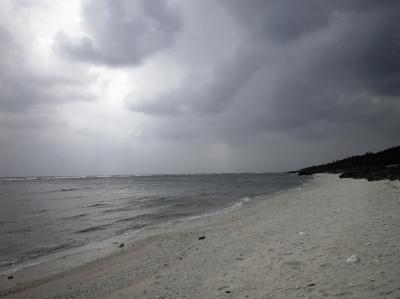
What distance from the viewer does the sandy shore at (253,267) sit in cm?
521

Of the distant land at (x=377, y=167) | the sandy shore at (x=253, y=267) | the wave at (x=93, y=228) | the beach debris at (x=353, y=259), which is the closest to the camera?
the sandy shore at (x=253, y=267)

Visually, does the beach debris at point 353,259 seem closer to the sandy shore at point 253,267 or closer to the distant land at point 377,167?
the sandy shore at point 253,267

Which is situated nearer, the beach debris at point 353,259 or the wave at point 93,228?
the beach debris at point 353,259

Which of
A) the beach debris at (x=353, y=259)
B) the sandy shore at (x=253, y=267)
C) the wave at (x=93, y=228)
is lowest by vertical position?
the wave at (x=93, y=228)

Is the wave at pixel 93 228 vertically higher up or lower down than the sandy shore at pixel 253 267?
lower down

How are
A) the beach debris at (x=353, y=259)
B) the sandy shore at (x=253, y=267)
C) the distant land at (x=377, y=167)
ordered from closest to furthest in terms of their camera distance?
the sandy shore at (x=253, y=267), the beach debris at (x=353, y=259), the distant land at (x=377, y=167)

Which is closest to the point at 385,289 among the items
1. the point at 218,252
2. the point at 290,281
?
the point at 290,281

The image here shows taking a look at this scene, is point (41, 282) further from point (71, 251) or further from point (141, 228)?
point (141, 228)

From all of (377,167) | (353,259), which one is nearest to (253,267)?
(353,259)

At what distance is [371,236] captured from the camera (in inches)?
300

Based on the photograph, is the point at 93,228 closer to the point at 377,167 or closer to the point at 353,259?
the point at 353,259

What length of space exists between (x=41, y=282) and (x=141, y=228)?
8.26 m

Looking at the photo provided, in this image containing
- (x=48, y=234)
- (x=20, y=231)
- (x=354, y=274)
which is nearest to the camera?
(x=354, y=274)

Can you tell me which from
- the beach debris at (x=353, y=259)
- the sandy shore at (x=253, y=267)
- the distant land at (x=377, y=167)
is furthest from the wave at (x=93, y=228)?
the distant land at (x=377, y=167)
